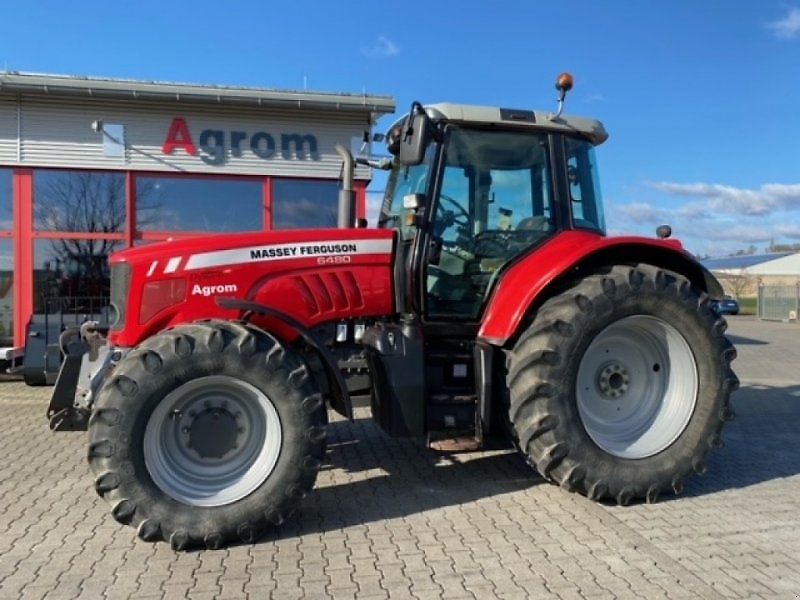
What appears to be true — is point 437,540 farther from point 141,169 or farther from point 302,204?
point 141,169

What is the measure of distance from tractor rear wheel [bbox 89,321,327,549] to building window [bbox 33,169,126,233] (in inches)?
284

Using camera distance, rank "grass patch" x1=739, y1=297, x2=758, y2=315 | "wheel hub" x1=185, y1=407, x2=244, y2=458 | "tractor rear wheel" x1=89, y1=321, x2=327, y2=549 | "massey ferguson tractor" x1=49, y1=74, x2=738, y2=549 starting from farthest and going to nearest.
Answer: "grass patch" x1=739, y1=297, x2=758, y2=315 < "wheel hub" x1=185, y1=407, x2=244, y2=458 < "massey ferguson tractor" x1=49, y1=74, x2=738, y2=549 < "tractor rear wheel" x1=89, y1=321, x2=327, y2=549

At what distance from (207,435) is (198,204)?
723 centimetres

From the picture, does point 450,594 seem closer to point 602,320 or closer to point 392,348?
point 392,348

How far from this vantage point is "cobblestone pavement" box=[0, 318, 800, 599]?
325 cm

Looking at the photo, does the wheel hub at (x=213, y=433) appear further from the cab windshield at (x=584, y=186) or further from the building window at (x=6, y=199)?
the building window at (x=6, y=199)

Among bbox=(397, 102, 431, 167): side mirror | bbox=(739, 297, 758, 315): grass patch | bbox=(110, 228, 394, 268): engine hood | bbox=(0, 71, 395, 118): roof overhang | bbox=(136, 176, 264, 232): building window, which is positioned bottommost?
bbox=(739, 297, 758, 315): grass patch

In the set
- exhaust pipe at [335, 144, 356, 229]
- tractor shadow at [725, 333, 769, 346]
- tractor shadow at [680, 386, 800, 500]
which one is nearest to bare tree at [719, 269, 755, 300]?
tractor shadow at [725, 333, 769, 346]

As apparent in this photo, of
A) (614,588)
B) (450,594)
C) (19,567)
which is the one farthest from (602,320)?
(19,567)

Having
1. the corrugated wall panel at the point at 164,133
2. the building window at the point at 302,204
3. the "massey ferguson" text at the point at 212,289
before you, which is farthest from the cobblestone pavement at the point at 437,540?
the corrugated wall panel at the point at 164,133

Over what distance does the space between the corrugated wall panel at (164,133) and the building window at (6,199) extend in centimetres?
37

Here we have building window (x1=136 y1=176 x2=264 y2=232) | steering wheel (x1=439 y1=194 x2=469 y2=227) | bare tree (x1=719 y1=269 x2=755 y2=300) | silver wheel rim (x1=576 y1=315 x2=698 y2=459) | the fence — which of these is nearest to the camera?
silver wheel rim (x1=576 y1=315 x2=698 y2=459)

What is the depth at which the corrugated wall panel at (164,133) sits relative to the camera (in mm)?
9961

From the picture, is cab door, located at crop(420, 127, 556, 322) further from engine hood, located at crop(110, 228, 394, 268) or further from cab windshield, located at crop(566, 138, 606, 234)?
engine hood, located at crop(110, 228, 394, 268)
